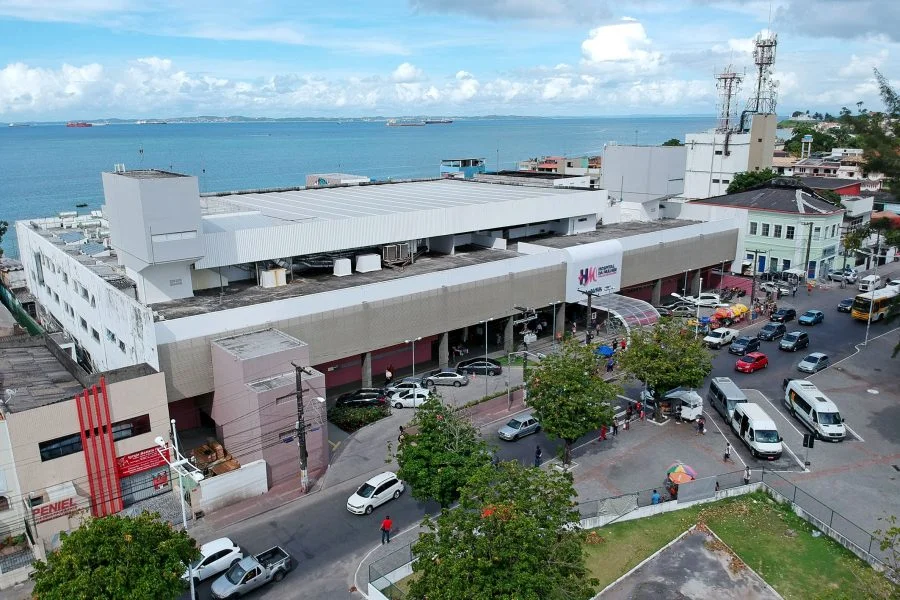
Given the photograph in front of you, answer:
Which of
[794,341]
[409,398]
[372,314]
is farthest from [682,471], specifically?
[794,341]

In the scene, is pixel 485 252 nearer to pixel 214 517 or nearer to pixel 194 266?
pixel 194 266

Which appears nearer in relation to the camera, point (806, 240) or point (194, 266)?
point (194, 266)

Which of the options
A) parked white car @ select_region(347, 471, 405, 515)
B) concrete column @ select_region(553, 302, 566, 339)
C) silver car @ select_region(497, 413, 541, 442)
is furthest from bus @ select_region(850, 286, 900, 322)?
parked white car @ select_region(347, 471, 405, 515)

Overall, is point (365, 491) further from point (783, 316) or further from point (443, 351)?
point (783, 316)

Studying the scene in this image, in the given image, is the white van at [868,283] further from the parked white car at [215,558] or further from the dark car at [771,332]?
the parked white car at [215,558]

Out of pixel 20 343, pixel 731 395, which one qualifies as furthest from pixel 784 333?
pixel 20 343

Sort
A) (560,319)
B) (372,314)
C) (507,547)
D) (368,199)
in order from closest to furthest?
(507,547)
(372,314)
(560,319)
(368,199)

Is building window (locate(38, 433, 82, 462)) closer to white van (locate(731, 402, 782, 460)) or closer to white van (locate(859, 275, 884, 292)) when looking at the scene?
white van (locate(731, 402, 782, 460))
